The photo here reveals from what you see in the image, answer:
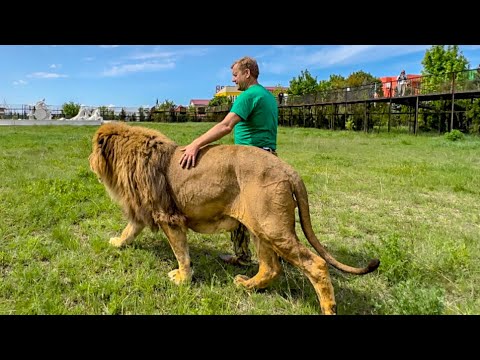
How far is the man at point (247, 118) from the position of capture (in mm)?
Result: 3574

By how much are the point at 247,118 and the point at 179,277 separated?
6.15 feet

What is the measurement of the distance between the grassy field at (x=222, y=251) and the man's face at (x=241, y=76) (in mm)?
2141

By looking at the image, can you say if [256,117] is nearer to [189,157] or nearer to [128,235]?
[189,157]

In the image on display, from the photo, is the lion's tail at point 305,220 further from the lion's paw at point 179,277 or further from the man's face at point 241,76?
the lion's paw at point 179,277

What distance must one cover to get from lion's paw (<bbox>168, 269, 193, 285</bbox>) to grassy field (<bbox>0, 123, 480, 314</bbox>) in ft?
0.32

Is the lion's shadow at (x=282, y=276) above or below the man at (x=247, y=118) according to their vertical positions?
below

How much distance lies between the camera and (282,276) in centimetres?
399

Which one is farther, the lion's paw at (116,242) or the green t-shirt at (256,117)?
the lion's paw at (116,242)

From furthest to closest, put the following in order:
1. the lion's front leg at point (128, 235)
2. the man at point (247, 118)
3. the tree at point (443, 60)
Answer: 1. the tree at point (443, 60)
2. the lion's front leg at point (128, 235)
3. the man at point (247, 118)

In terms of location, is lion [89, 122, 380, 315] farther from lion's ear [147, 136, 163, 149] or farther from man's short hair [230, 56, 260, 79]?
man's short hair [230, 56, 260, 79]

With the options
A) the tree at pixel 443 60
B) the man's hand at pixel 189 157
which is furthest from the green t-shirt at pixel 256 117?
the tree at pixel 443 60

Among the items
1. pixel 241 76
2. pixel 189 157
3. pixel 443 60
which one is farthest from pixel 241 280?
pixel 443 60

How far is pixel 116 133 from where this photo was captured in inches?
160
